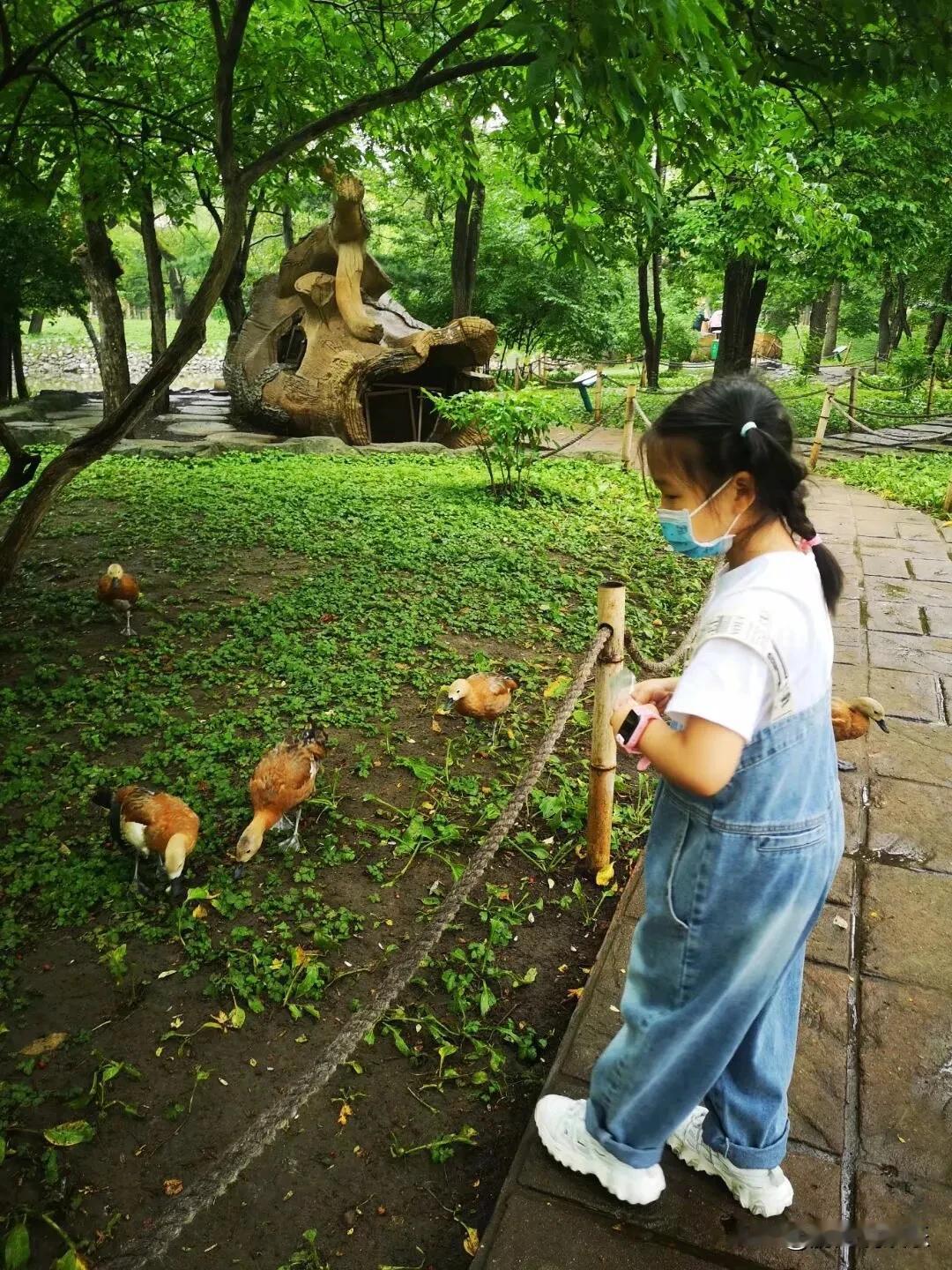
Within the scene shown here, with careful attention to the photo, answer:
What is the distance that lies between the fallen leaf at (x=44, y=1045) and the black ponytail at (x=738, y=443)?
8.34 ft

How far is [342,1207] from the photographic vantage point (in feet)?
6.97

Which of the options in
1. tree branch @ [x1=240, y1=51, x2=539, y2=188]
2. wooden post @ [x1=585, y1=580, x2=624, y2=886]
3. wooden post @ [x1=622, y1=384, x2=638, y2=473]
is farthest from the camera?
wooden post @ [x1=622, y1=384, x2=638, y2=473]

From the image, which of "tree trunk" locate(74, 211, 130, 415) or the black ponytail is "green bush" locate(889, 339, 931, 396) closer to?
"tree trunk" locate(74, 211, 130, 415)

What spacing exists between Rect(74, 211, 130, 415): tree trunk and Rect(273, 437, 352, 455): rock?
7.14 feet

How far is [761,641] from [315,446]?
1076cm

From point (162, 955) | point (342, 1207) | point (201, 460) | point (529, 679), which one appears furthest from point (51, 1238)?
point (201, 460)

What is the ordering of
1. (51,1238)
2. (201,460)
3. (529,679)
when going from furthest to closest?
(201,460) → (529,679) → (51,1238)

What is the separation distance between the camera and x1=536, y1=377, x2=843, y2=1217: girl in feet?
4.46

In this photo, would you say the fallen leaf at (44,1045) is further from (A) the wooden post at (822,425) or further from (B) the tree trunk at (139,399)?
(A) the wooden post at (822,425)

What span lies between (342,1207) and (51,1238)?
2.39 ft

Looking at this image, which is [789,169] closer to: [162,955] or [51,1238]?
[162,955]

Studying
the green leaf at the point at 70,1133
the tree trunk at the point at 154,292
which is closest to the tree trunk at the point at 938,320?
the tree trunk at the point at 154,292

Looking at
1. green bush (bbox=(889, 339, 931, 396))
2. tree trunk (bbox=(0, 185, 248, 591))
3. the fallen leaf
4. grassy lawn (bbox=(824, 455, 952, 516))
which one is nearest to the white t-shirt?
the fallen leaf

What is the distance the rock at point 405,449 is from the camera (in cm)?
1154
